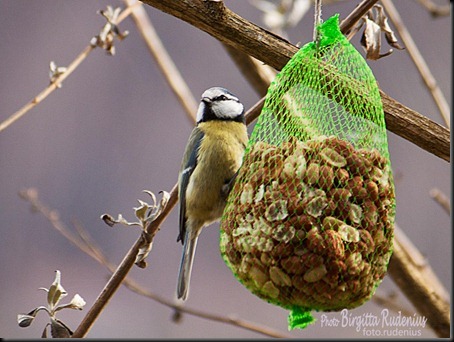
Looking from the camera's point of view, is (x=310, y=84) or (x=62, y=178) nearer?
(x=310, y=84)

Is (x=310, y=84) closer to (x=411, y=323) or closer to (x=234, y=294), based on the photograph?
(x=411, y=323)

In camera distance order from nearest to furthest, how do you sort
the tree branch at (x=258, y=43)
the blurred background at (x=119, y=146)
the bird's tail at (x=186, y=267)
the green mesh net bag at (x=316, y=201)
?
the green mesh net bag at (x=316, y=201), the tree branch at (x=258, y=43), the bird's tail at (x=186, y=267), the blurred background at (x=119, y=146)

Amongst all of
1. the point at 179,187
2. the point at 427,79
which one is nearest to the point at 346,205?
the point at 179,187

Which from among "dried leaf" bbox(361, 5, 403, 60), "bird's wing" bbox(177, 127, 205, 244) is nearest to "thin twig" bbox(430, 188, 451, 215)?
"dried leaf" bbox(361, 5, 403, 60)

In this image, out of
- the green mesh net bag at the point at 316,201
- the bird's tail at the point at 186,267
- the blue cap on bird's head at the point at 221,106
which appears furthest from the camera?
the blue cap on bird's head at the point at 221,106

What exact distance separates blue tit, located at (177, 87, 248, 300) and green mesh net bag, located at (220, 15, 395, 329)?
13.1 inches

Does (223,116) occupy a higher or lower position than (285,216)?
higher

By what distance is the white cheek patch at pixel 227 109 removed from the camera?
1.98 meters

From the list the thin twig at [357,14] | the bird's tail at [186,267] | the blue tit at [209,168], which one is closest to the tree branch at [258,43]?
the thin twig at [357,14]

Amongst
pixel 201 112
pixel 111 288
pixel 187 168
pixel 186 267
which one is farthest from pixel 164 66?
pixel 111 288

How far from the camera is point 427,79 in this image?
2037mm

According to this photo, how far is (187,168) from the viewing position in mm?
1922

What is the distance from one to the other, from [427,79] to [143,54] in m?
2.31

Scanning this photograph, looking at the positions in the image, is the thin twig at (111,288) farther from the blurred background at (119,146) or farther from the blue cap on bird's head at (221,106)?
the blurred background at (119,146)
